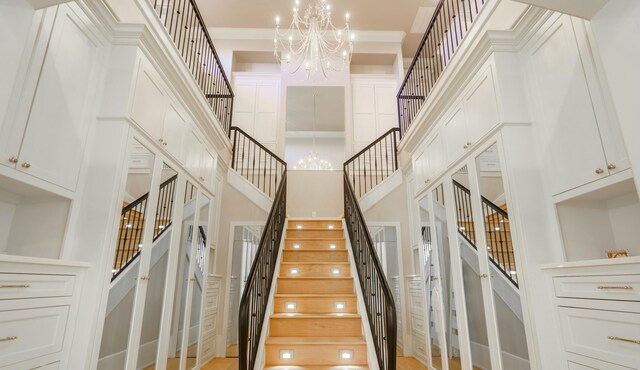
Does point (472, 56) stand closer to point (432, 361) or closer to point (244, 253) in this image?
point (432, 361)

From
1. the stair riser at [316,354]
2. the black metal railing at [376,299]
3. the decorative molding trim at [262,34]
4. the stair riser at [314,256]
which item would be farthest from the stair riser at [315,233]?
the decorative molding trim at [262,34]

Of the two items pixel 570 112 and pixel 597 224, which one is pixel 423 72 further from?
pixel 597 224

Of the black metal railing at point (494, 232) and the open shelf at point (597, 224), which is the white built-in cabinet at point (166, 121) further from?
the open shelf at point (597, 224)

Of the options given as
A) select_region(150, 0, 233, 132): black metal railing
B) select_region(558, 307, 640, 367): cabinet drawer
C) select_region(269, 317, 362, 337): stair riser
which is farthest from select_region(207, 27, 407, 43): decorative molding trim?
select_region(558, 307, 640, 367): cabinet drawer

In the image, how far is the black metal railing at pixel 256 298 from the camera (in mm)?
2326

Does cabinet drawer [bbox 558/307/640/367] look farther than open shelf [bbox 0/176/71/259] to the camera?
No

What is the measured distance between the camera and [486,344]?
2.58 m

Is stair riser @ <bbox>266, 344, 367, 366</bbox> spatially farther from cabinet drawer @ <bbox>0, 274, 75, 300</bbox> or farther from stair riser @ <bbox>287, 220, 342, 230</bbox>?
stair riser @ <bbox>287, 220, 342, 230</bbox>

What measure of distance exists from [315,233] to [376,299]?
221 centimetres

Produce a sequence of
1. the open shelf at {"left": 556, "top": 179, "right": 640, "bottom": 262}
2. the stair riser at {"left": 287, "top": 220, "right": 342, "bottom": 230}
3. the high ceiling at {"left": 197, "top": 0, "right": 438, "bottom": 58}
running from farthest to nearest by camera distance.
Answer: the high ceiling at {"left": 197, "top": 0, "right": 438, "bottom": 58} → the stair riser at {"left": 287, "top": 220, "right": 342, "bottom": 230} → the open shelf at {"left": 556, "top": 179, "right": 640, "bottom": 262}

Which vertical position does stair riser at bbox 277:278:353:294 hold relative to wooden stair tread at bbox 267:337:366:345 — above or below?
above

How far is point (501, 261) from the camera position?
2.45 meters

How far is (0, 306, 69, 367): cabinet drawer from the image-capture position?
150 cm

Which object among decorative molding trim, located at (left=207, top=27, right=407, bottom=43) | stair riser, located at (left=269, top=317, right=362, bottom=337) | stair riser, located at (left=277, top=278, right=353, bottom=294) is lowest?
stair riser, located at (left=269, top=317, right=362, bottom=337)
